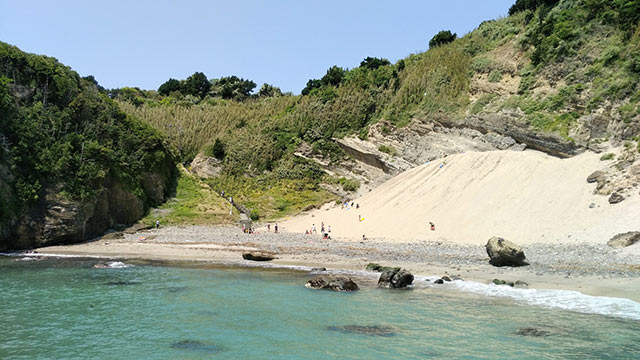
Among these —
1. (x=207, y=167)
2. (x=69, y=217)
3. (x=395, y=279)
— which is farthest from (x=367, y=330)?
(x=207, y=167)

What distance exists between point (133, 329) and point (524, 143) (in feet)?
101

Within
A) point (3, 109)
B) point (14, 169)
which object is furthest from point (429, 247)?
point (3, 109)

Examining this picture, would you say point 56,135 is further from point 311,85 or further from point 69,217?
point 311,85

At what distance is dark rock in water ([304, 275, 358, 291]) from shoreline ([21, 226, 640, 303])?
12.7ft

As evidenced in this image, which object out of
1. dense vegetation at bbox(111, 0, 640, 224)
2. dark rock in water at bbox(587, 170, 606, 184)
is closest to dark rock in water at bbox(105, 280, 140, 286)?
dark rock in water at bbox(587, 170, 606, 184)

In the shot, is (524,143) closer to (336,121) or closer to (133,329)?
(336,121)

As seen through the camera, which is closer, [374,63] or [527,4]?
[527,4]

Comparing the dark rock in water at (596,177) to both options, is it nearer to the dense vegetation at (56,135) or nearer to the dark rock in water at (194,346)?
the dark rock in water at (194,346)

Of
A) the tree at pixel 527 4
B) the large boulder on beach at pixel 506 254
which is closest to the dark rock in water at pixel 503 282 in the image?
the large boulder on beach at pixel 506 254

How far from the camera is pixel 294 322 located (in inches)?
457

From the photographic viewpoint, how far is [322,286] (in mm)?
15664

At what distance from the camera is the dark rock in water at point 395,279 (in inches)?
615

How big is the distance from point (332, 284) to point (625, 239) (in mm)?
12611

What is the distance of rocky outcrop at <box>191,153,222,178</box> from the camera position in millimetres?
47312
